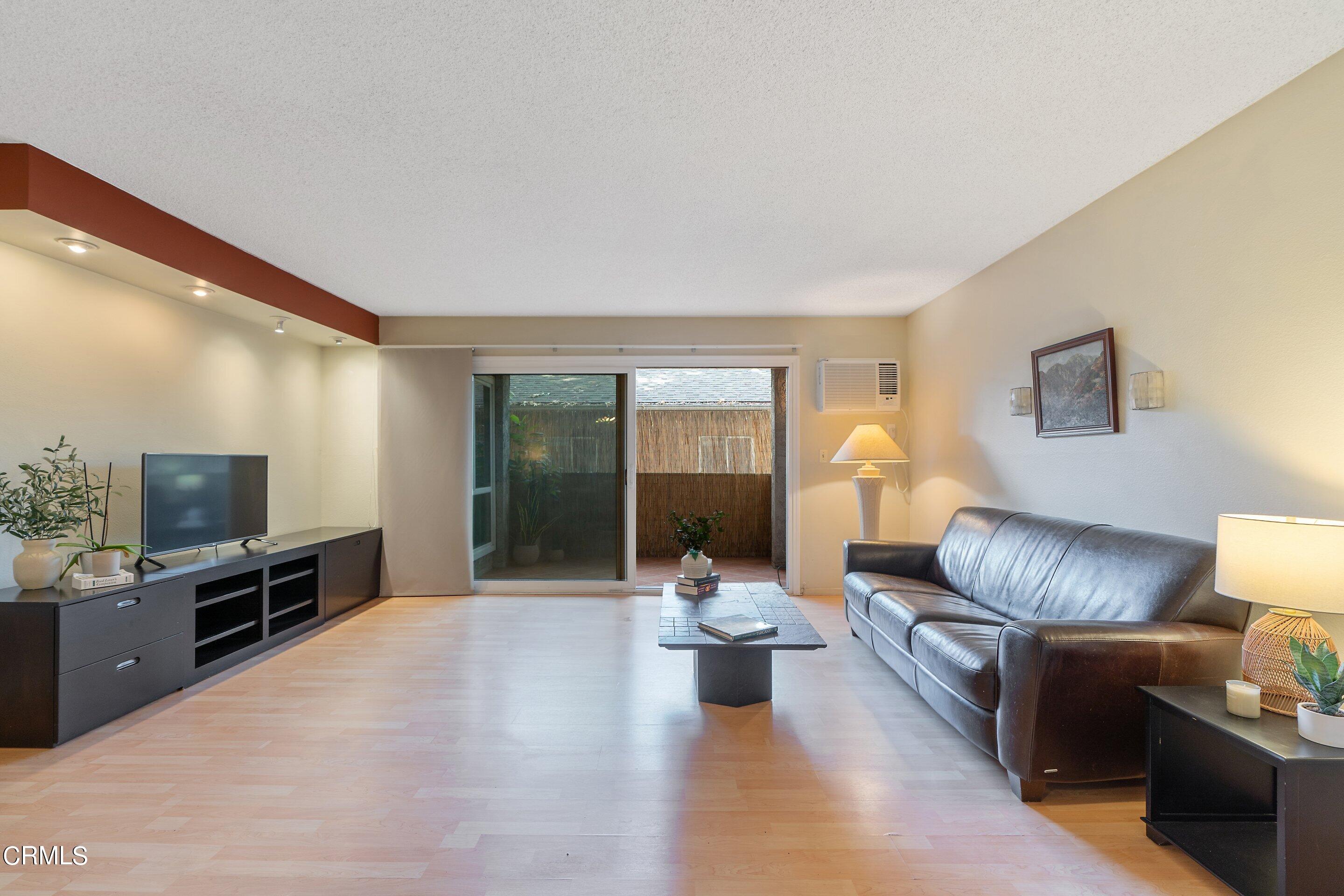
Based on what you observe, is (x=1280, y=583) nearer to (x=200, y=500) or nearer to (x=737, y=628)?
(x=737, y=628)

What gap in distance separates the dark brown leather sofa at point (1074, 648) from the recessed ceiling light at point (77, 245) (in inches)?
165

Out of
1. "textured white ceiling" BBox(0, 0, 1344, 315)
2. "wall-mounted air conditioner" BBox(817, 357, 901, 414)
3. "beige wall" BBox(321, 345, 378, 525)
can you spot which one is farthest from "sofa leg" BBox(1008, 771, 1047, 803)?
"beige wall" BBox(321, 345, 378, 525)

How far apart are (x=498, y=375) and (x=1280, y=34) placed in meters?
5.12

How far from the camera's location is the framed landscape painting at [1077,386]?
2959 mm

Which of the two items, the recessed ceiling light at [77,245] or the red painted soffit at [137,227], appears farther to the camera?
the recessed ceiling light at [77,245]

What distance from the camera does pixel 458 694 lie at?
10.5 ft

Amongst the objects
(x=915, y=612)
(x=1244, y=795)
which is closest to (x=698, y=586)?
(x=915, y=612)

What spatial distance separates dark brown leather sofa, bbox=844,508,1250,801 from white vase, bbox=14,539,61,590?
396cm

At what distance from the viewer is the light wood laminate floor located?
6.00ft

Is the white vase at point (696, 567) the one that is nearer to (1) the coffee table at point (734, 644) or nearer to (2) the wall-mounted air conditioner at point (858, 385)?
(1) the coffee table at point (734, 644)

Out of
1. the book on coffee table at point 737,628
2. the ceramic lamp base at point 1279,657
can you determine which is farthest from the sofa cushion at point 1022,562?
the book on coffee table at point 737,628

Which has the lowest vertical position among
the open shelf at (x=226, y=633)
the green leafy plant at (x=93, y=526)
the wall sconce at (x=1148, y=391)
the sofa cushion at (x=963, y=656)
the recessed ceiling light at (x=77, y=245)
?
the open shelf at (x=226, y=633)

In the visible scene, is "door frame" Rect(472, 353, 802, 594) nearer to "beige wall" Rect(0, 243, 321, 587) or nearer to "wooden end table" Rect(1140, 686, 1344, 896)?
"beige wall" Rect(0, 243, 321, 587)

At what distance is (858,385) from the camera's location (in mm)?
5445
